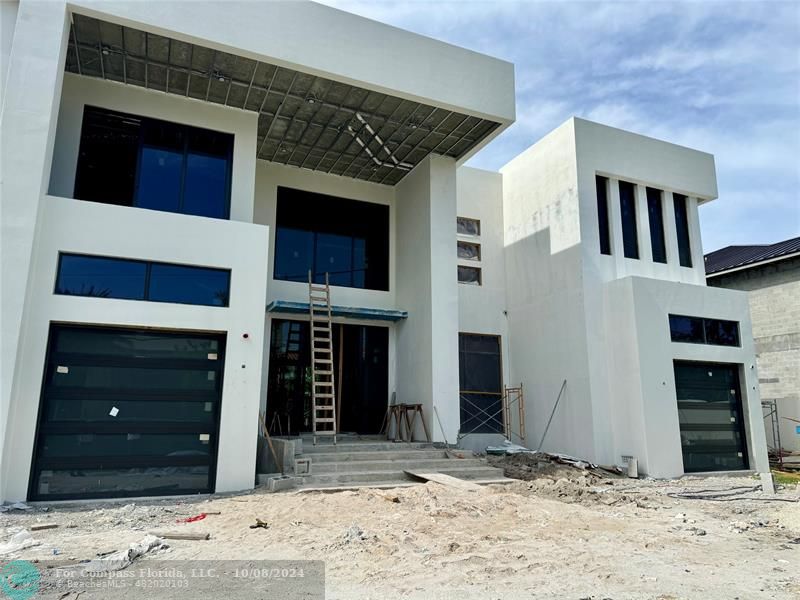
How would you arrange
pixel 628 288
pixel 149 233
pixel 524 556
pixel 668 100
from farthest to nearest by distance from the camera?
pixel 628 288, pixel 668 100, pixel 149 233, pixel 524 556

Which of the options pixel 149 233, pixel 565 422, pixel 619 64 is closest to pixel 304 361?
pixel 149 233

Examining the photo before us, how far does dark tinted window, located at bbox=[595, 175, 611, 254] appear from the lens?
1294 cm

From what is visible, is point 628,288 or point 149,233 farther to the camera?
point 628,288

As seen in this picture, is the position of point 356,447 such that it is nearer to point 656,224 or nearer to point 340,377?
point 340,377

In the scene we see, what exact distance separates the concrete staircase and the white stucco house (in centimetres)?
92

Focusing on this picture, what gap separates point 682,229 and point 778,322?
5.49 metres

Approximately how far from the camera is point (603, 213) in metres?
13.1

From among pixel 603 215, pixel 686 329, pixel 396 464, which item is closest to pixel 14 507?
pixel 396 464

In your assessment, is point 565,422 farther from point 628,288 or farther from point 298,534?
point 298,534

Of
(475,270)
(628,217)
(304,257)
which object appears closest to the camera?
(304,257)

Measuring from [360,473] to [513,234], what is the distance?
8.31m

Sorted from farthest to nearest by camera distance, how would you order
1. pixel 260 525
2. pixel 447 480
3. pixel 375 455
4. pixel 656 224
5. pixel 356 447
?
1. pixel 656 224
2. pixel 356 447
3. pixel 375 455
4. pixel 447 480
5. pixel 260 525

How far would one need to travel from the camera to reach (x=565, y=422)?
40.9 feet

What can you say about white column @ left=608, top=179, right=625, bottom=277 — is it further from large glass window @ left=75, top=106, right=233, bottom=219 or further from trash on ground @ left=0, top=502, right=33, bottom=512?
trash on ground @ left=0, top=502, right=33, bottom=512
